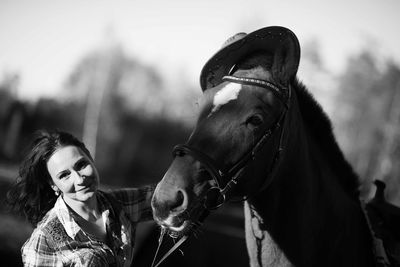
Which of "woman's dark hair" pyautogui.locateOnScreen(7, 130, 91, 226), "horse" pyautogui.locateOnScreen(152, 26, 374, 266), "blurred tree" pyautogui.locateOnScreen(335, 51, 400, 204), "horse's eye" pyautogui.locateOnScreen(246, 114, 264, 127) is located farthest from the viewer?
"blurred tree" pyautogui.locateOnScreen(335, 51, 400, 204)

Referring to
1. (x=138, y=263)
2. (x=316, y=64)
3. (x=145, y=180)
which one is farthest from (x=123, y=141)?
(x=138, y=263)

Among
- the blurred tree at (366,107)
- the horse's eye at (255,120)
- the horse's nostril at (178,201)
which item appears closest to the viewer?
the horse's nostril at (178,201)

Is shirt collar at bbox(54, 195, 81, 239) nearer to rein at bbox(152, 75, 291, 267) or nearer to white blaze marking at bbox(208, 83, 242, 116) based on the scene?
rein at bbox(152, 75, 291, 267)

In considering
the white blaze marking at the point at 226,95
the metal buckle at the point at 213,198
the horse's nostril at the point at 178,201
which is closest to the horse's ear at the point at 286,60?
the white blaze marking at the point at 226,95

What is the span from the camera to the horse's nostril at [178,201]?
6.42 feet

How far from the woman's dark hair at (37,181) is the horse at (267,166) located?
4.25ft

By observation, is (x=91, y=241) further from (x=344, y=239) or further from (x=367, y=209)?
(x=367, y=209)

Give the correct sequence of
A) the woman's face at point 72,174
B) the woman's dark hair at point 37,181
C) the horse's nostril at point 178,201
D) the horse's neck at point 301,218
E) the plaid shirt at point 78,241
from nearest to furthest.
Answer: the horse's nostril at point 178,201 → the plaid shirt at point 78,241 → the horse's neck at point 301,218 → the woman's face at point 72,174 → the woman's dark hair at point 37,181

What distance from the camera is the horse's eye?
7.33 feet

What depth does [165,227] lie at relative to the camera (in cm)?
205

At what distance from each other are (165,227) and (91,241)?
0.84 m

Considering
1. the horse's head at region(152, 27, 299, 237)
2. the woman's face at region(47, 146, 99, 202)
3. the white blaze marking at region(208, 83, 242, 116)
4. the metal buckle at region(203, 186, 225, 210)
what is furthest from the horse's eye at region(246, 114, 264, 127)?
the woman's face at region(47, 146, 99, 202)

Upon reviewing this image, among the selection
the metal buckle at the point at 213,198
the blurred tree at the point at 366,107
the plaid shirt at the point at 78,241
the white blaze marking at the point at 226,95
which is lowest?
the blurred tree at the point at 366,107

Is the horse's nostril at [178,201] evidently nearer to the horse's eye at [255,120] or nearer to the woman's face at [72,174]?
the horse's eye at [255,120]
